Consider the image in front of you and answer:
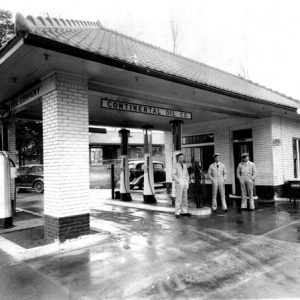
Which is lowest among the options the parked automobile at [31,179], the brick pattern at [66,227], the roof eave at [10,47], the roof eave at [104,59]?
the brick pattern at [66,227]

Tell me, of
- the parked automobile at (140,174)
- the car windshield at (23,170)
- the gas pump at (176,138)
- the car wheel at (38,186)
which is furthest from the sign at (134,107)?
the car windshield at (23,170)

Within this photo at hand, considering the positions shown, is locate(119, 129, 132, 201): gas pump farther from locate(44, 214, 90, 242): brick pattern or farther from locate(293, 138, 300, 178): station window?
locate(293, 138, 300, 178): station window

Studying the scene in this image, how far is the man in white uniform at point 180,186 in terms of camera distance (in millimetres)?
8758

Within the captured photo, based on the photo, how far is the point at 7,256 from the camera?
5465 mm

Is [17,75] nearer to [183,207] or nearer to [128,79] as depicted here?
[128,79]

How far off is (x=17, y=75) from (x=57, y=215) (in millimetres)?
3137

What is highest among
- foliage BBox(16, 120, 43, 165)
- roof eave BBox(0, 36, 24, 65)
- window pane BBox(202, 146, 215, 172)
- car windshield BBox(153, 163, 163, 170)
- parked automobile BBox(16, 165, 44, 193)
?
foliage BBox(16, 120, 43, 165)

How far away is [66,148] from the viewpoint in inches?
234

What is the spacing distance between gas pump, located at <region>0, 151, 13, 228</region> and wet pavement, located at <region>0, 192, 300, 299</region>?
2076 millimetres

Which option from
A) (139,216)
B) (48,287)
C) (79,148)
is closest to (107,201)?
(139,216)

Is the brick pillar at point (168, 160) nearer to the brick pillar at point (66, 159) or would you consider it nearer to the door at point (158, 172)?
the door at point (158, 172)

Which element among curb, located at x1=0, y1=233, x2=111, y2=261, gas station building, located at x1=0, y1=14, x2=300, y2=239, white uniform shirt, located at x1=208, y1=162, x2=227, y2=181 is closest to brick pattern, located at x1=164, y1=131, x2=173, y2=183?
gas station building, located at x1=0, y1=14, x2=300, y2=239

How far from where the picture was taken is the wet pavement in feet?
12.5

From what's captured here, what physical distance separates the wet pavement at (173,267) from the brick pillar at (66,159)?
0.74 metres
